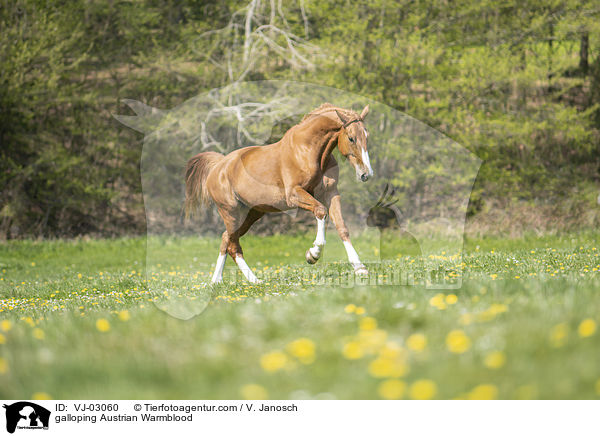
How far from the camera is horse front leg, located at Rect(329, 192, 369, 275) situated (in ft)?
28.1

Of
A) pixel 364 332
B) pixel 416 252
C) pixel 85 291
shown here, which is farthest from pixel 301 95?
pixel 364 332

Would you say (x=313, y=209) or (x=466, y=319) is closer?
(x=466, y=319)

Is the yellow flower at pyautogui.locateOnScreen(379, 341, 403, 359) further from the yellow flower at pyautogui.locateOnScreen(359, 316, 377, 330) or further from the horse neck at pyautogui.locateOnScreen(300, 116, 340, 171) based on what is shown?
the horse neck at pyautogui.locateOnScreen(300, 116, 340, 171)

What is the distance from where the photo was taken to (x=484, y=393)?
10.4 ft

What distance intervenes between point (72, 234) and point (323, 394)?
21920 mm

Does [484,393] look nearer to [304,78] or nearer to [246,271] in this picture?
[246,271]

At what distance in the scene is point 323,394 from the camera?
11.2 ft

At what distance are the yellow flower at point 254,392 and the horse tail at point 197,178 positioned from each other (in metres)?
7.00

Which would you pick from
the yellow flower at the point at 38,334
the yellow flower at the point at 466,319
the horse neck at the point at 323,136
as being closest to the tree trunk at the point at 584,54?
the horse neck at the point at 323,136

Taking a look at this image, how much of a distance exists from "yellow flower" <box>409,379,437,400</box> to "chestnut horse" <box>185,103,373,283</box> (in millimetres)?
5067

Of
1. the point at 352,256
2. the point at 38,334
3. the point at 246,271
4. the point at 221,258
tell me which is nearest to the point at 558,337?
the point at 38,334

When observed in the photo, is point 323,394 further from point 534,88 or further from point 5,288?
point 534,88

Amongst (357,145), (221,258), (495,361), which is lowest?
(221,258)
